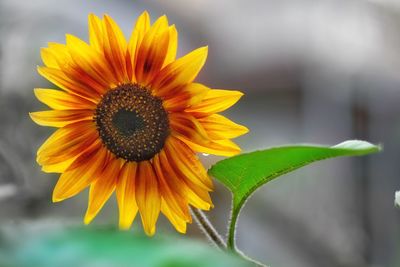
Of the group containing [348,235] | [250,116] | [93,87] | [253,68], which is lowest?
[348,235]

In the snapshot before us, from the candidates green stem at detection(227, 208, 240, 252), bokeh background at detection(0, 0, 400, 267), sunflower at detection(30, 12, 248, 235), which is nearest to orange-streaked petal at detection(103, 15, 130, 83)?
sunflower at detection(30, 12, 248, 235)

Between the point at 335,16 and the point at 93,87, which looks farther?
the point at 335,16

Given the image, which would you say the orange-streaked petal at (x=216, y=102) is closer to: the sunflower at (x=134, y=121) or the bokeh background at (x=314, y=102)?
the sunflower at (x=134, y=121)

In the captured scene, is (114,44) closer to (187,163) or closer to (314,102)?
(187,163)

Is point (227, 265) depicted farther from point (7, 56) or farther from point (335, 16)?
point (335, 16)

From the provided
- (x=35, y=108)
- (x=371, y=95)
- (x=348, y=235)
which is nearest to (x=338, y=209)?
(x=348, y=235)

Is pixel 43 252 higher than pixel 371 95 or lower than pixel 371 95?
higher

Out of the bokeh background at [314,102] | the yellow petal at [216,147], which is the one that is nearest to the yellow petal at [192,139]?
the yellow petal at [216,147]

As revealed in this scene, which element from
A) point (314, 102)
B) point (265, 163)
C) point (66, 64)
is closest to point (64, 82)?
point (66, 64)
